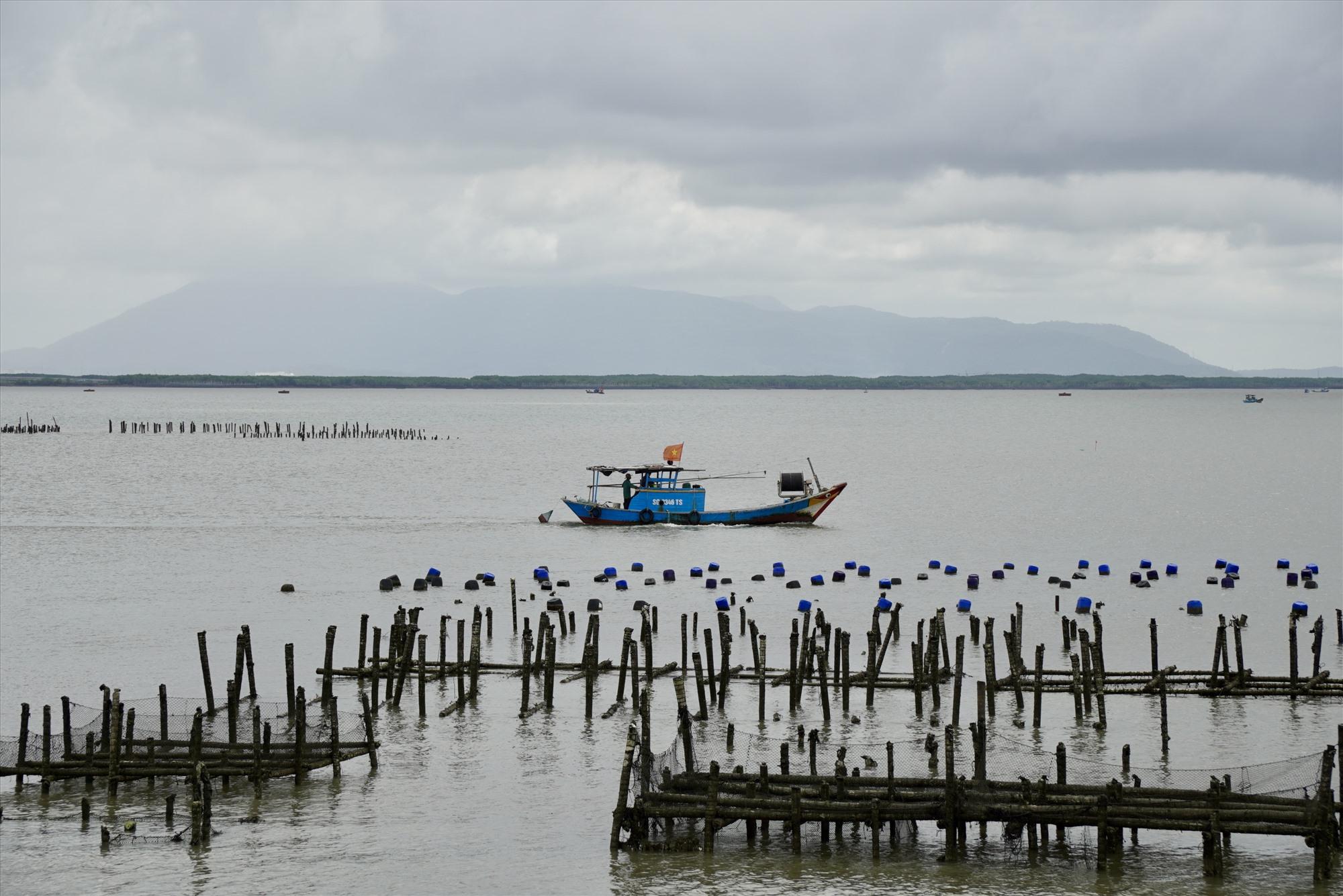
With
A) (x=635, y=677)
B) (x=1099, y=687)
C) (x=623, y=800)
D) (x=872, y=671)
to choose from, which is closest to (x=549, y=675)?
(x=635, y=677)

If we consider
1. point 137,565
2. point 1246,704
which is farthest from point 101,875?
point 137,565

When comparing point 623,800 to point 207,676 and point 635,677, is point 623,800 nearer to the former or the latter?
point 635,677

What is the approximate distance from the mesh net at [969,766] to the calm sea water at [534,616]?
101cm

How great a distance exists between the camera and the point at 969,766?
24734 millimetres

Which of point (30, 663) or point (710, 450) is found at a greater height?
point (710, 450)

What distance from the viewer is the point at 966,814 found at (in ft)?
72.2

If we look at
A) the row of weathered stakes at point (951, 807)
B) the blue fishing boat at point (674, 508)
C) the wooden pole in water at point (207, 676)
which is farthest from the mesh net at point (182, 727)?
the blue fishing boat at point (674, 508)

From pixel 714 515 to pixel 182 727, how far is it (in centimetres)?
4594

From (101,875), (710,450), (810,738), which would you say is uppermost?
(710,450)

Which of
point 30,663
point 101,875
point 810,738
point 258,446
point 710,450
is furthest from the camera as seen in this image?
point 710,450

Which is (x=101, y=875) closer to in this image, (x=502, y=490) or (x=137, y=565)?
(x=137, y=565)

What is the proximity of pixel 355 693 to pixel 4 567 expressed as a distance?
2819 cm

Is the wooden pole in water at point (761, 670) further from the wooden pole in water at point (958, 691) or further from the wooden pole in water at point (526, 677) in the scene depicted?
the wooden pole in water at point (526, 677)

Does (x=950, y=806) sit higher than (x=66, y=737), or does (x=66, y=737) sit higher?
(x=66, y=737)
